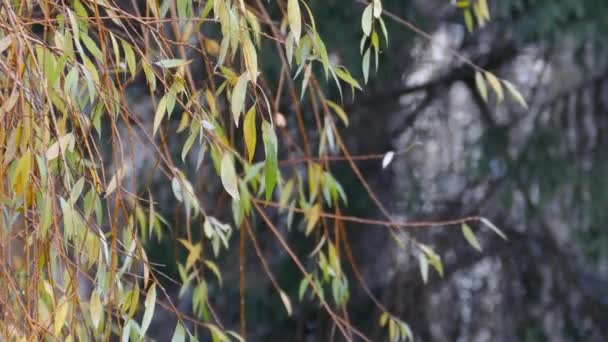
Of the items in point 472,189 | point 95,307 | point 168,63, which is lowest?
point 472,189

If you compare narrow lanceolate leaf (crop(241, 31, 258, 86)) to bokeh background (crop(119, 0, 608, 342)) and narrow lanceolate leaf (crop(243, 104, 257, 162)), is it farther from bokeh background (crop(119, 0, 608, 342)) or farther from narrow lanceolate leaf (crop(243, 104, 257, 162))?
bokeh background (crop(119, 0, 608, 342))

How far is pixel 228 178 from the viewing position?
1.19m

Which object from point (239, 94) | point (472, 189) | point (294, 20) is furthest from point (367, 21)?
point (472, 189)

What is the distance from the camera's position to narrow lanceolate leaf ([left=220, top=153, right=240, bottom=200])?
117 centimetres

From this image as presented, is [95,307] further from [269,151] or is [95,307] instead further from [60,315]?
[269,151]

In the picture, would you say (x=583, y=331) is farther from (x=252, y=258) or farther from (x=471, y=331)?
(x=252, y=258)

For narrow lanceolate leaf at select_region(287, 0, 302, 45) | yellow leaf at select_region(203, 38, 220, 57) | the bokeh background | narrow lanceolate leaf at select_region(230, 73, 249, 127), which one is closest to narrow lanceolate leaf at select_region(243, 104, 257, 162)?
narrow lanceolate leaf at select_region(230, 73, 249, 127)

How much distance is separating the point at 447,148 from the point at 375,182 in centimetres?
28

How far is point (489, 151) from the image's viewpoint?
130 inches

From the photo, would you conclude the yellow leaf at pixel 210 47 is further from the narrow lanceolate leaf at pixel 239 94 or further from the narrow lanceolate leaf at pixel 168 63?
the narrow lanceolate leaf at pixel 239 94

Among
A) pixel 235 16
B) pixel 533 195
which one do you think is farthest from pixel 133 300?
pixel 533 195

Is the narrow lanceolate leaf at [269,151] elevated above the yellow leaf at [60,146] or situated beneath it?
situated beneath

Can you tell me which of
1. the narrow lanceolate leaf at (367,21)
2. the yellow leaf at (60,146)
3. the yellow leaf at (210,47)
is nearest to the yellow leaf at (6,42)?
the yellow leaf at (60,146)

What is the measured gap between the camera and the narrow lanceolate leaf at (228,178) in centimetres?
117
